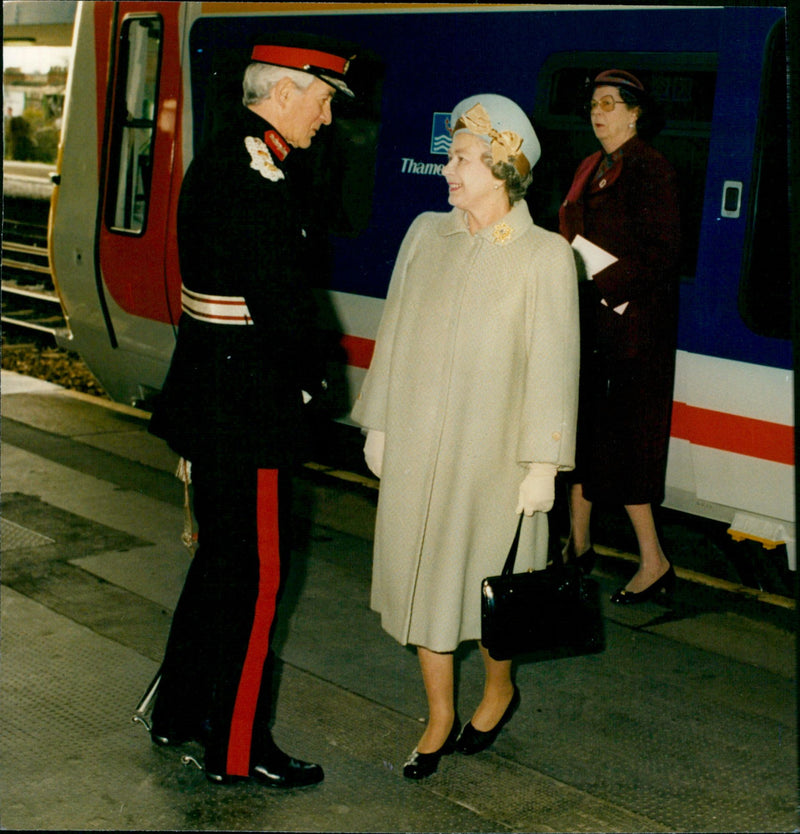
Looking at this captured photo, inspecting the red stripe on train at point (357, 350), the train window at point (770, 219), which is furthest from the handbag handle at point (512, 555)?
the red stripe on train at point (357, 350)

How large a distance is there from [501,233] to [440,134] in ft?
8.04

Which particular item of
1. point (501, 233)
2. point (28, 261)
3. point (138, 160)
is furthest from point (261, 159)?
point (28, 261)

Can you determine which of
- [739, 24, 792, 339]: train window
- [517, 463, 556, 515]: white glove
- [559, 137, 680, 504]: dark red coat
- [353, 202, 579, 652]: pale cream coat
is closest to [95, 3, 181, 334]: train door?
[559, 137, 680, 504]: dark red coat

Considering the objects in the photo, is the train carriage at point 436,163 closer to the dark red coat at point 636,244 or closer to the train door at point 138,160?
the train door at point 138,160

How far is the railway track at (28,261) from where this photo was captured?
11594mm

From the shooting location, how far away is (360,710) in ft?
12.2

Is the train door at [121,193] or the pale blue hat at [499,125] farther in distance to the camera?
the train door at [121,193]

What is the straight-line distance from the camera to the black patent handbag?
3.11 m

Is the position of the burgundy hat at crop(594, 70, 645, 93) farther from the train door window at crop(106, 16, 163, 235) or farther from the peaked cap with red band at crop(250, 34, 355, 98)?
the train door window at crop(106, 16, 163, 235)

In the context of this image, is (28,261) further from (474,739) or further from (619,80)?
(474,739)

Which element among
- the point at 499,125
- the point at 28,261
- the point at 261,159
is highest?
the point at 499,125

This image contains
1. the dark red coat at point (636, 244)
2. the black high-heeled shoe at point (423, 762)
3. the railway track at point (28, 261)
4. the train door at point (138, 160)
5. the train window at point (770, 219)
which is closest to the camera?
the black high-heeled shoe at point (423, 762)

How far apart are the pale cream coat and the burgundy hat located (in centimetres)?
162

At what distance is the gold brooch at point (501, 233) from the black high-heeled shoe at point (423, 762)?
1362 mm
